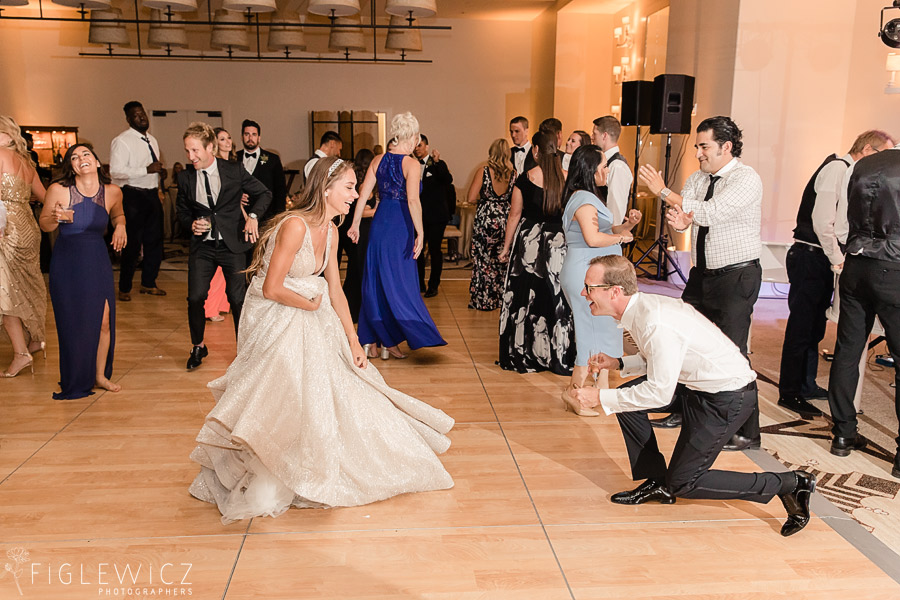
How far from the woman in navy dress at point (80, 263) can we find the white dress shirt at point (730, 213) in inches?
130

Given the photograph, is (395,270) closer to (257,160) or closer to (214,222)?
(214,222)

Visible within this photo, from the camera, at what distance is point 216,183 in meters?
4.99

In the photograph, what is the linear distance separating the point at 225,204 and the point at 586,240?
240cm

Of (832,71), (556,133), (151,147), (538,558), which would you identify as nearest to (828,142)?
(832,71)

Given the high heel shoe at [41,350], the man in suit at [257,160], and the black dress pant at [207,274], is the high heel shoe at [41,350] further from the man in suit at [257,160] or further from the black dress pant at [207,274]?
the man in suit at [257,160]

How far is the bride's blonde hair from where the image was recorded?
322 cm

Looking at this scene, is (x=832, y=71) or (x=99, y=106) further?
(x=99, y=106)

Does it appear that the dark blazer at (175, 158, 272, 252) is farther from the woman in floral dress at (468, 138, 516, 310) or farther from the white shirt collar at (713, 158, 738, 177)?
the white shirt collar at (713, 158, 738, 177)

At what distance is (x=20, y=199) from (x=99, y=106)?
6.77 meters

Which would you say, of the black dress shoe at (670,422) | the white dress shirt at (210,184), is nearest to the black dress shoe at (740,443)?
the black dress shoe at (670,422)

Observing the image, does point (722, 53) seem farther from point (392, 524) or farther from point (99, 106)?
point (99, 106)

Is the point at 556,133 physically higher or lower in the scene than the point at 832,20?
lower

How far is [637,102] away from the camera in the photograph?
8.09m

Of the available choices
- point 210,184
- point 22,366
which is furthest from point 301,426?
point 22,366
